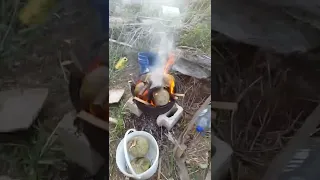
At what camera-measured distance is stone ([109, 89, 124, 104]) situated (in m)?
0.93

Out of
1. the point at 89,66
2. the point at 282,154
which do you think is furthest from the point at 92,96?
the point at 282,154

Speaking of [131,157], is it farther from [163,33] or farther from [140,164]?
[163,33]

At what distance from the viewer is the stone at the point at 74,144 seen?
86cm

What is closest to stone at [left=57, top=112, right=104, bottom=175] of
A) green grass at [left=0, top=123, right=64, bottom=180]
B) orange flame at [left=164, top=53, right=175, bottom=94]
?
green grass at [left=0, top=123, right=64, bottom=180]

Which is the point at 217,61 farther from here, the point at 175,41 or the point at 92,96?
the point at 92,96

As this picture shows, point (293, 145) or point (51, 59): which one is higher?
point (51, 59)

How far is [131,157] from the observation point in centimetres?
93

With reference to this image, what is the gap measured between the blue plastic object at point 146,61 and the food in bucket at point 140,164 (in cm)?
21

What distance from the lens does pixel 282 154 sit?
2.90 feet

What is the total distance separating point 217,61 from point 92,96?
0.99ft

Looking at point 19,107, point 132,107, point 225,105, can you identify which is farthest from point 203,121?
point 19,107

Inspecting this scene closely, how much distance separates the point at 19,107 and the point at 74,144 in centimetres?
15

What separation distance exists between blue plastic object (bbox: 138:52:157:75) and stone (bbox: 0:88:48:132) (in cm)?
23

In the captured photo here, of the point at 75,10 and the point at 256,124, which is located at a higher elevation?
the point at 75,10
